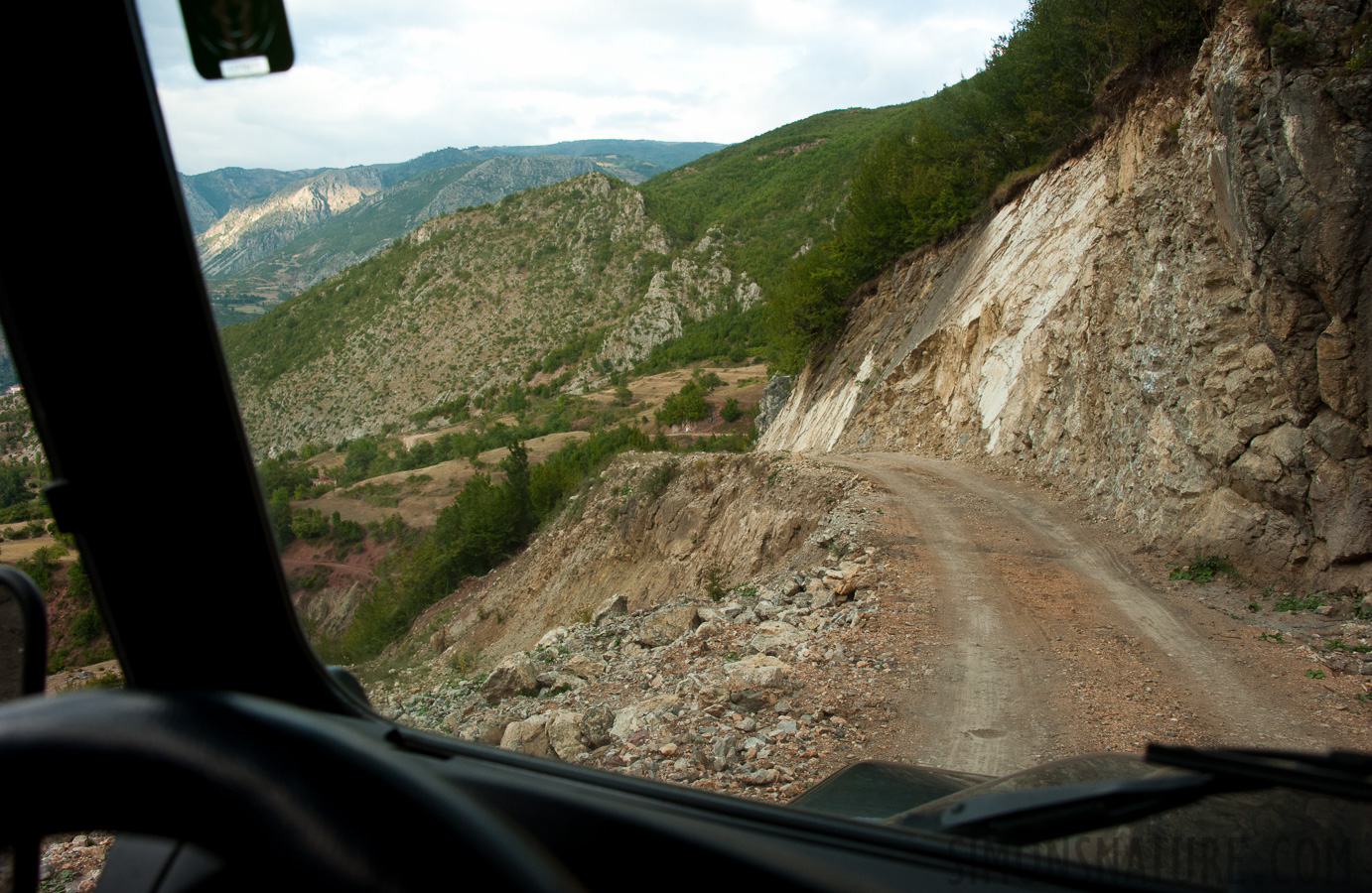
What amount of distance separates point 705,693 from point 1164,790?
5.46m

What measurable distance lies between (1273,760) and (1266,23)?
11.4m

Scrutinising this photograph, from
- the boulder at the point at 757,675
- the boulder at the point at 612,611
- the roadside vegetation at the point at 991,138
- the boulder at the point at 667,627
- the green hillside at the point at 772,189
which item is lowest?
the boulder at the point at 612,611

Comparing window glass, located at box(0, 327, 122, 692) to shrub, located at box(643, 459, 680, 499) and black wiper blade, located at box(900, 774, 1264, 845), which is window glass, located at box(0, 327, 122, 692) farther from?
shrub, located at box(643, 459, 680, 499)

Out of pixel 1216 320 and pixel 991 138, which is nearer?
pixel 1216 320

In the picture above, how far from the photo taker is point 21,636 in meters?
1.76

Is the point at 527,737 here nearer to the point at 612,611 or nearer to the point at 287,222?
the point at 287,222

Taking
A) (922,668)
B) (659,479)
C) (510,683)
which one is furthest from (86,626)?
(659,479)

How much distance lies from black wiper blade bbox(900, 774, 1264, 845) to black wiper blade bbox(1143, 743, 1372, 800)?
0.03 meters

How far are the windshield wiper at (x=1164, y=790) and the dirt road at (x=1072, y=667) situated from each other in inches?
159

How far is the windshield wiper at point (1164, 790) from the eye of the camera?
1.36 metres

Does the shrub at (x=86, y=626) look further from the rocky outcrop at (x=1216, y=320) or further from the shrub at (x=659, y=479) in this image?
the shrub at (x=659, y=479)

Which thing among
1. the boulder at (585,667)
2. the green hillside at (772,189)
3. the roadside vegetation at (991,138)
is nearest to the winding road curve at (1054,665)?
the boulder at (585,667)

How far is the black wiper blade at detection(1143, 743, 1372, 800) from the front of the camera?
4.36ft

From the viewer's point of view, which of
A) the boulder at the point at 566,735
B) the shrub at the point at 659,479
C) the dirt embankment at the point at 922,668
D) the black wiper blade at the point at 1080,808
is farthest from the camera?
the shrub at the point at 659,479
